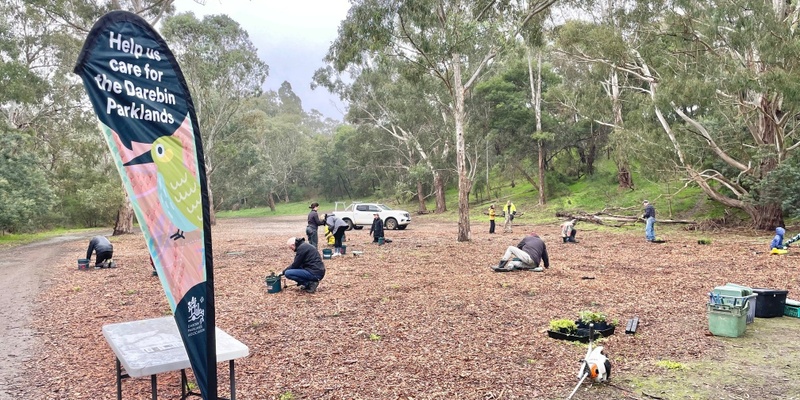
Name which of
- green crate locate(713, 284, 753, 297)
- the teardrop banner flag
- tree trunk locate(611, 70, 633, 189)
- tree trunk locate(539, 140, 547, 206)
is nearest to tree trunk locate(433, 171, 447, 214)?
tree trunk locate(539, 140, 547, 206)

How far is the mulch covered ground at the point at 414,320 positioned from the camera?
4746mm

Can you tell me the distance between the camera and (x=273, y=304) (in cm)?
817

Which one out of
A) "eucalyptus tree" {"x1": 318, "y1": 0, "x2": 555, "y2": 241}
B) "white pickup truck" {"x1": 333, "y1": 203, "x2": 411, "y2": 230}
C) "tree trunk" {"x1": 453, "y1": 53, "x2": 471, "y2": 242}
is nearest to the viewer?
"eucalyptus tree" {"x1": 318, "y1": 0, "x2": 555, "y2": 241}

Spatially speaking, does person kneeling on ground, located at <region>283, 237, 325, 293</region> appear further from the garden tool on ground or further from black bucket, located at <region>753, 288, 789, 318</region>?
black bucket, located at <region>753, 288, 789, 318</region>

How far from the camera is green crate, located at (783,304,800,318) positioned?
6.83 meters

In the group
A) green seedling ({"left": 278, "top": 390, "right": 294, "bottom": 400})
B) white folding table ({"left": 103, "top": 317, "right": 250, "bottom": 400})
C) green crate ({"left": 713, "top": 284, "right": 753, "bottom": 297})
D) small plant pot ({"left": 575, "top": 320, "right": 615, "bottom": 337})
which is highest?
white folding table ({"left": 103, "top": 317, "right": 250, "bottom": 400})

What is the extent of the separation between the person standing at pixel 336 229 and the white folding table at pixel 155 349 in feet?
31.2

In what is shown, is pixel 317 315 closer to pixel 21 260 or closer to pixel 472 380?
pixel 472 380

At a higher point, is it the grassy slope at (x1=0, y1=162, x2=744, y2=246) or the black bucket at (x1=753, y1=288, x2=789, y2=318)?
the grassy slope at (x1=0, y1=162, x2=744, y2=246)

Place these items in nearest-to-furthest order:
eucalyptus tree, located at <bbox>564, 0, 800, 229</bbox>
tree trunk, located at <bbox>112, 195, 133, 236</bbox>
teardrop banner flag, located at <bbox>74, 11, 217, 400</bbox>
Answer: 1. teardrop banner flag, located at <bbox>74, 11, 217, 400</bbox>
2. eucalyptus tree, located at <bbox>564, 0, 800, 229</bbox>
3. tree trunk, located at <bbox>112, 195, 133, 236</bbox>

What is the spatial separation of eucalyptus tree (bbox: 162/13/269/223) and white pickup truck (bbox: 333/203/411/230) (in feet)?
29.8

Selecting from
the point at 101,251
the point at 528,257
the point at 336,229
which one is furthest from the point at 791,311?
the point at 101,251

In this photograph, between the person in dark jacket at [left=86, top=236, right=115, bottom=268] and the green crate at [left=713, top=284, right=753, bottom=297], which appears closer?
the green crate at [left=713, top=284, right=753, bottom=297]

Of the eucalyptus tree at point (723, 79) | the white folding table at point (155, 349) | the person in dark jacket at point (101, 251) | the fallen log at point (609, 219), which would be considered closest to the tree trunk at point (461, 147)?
the eucalyptus tree at point (723, 79)
